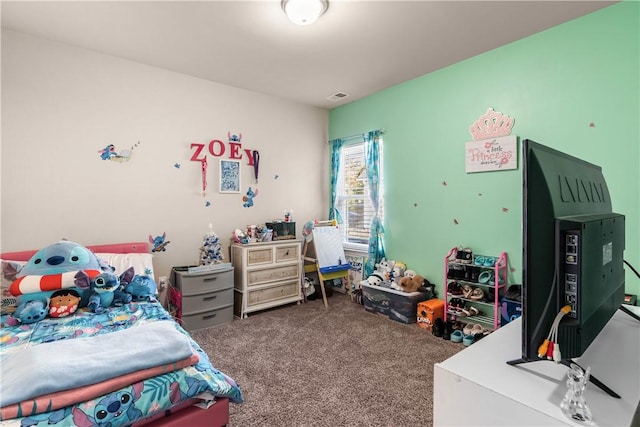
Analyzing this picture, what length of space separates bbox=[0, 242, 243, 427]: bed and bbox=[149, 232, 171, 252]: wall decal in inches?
62.3

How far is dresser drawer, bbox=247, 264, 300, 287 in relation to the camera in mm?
3414

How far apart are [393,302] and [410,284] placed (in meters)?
0.26

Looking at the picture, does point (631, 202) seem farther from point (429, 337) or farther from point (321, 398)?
point (321, 398)

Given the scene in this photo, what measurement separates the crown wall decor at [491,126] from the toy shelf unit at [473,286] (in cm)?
105

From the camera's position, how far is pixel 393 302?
3.23m

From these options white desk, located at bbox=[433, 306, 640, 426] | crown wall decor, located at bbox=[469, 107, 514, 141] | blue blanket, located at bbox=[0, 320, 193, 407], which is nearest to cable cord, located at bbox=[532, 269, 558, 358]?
white desk, located at bbox=[433, 306, 640, 426]

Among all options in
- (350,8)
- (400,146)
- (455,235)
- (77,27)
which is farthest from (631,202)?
(77,27)

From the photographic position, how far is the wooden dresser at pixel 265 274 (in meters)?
3.37

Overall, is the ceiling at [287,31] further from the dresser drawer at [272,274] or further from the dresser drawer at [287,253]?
the dresser drawer at [272,274]

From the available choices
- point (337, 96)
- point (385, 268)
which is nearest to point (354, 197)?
point (385, 268)

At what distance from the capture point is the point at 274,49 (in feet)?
9.07

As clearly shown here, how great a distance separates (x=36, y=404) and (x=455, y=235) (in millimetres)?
3091

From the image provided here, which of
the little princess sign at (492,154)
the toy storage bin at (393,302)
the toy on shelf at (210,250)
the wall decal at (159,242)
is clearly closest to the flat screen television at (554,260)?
the little princess sign at (492,154)

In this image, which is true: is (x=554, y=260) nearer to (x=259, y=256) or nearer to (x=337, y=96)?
(x=259, y=256)
